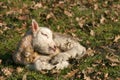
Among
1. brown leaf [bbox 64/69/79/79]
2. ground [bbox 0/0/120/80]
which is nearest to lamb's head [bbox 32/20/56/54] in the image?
ground [bbox 0/0/120/80]

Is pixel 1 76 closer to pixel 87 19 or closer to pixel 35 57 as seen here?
pixel 35 57

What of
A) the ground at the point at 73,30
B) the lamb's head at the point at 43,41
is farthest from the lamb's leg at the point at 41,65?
the lamb's head at the point at 43,41

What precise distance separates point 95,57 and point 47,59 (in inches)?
58.7

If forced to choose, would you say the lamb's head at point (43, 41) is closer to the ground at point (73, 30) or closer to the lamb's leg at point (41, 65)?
the lamb's leg at point (41, 65)

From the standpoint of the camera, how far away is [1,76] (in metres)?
9.73

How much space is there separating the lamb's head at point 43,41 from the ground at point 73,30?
55 centimetres

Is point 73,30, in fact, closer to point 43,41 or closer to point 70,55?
point 70,55

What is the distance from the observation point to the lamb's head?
9.63 m

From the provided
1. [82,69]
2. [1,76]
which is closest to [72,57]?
[82,69]

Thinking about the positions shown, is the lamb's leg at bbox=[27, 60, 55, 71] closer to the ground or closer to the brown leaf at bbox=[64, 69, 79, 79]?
the ground

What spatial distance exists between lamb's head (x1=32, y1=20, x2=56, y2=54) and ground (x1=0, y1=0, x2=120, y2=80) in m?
0.55

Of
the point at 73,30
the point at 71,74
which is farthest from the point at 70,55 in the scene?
the point at 73,30

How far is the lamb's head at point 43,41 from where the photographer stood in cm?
963

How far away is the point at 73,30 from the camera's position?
13.3 m
